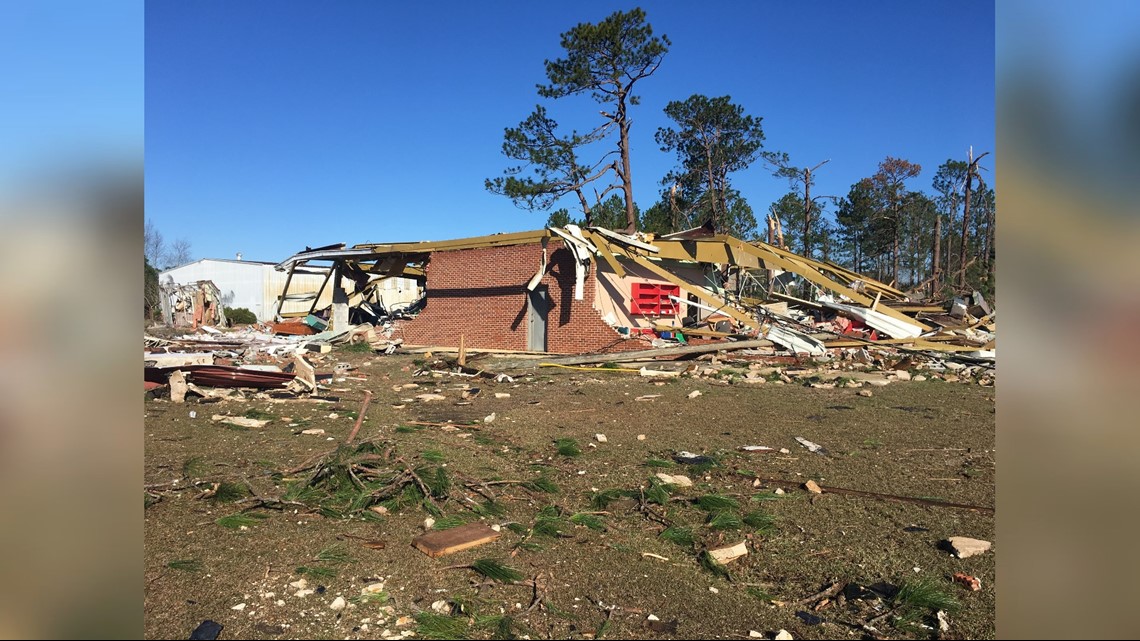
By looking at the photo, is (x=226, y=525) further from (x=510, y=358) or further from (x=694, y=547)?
(x=510, y=358)

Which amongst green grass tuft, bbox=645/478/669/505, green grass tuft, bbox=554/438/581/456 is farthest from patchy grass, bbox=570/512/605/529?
green grass tuft, bbox=554/438/581/456

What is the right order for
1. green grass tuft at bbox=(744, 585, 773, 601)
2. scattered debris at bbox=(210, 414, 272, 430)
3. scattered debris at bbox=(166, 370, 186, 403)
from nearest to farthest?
green grass tuft at bbox=(744, 585, 773, 601)
scattered debris at bbox=(210, 414, 272, 430)
scattered debris at bbox=(166, 370, 186, 403)

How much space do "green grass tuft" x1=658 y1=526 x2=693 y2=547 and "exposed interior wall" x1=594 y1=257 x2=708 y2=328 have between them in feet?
44.4

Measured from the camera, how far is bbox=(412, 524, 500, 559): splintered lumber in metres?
4.01

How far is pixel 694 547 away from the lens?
4195 millimetres

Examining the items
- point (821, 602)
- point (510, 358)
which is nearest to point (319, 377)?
point (510, 358)

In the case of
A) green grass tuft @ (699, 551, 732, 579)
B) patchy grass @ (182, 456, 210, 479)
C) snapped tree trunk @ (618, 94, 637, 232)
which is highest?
snapped tree trunk @ (618, 94, 637, 232)

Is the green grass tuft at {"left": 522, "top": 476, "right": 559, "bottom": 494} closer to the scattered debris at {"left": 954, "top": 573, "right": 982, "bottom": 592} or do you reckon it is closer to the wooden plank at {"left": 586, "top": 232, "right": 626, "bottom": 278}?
the scattered debris at {"left": 954, "top": 573, "right": 982, "bottom": 592}

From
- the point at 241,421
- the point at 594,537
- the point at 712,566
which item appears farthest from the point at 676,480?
the point at 241,421

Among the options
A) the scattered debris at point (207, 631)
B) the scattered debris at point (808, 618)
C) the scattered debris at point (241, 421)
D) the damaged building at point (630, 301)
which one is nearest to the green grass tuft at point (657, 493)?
the scattered debris at point (808, 618)

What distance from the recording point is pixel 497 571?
3.64 metres

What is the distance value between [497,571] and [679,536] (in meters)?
1.34

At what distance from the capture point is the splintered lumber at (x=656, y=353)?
50.6ft
